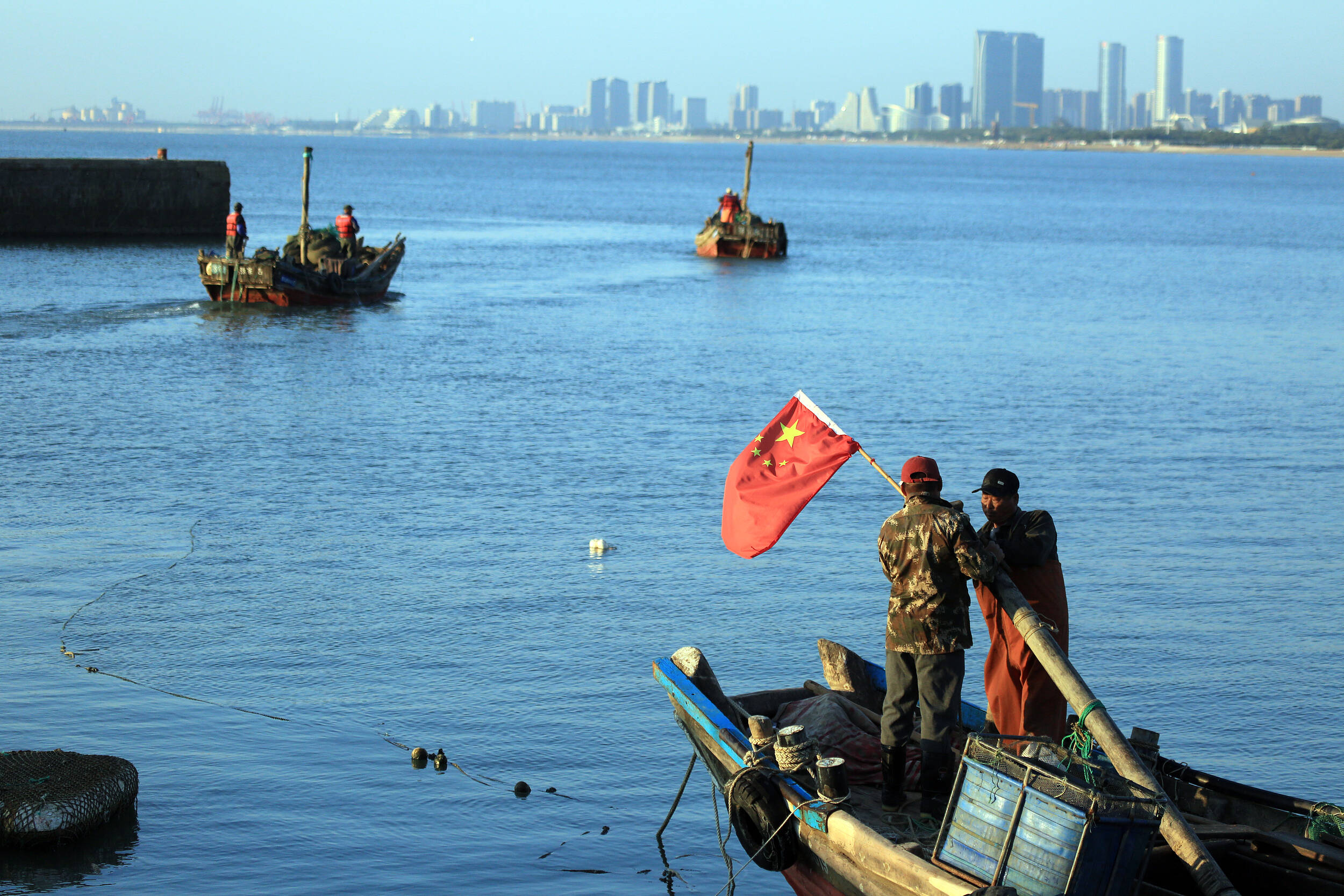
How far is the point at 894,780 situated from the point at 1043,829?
1.15 meters

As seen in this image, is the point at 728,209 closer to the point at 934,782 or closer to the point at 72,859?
the point at 72,859

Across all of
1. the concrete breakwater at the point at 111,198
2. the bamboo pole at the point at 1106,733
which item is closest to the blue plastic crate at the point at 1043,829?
the bamboo pole at the point at 1106,733

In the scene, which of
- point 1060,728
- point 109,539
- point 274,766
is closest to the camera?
point 1060,728

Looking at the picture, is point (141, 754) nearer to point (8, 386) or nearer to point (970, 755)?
point (970, 755)

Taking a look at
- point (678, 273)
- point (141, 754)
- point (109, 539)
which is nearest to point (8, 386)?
point (109, 539)

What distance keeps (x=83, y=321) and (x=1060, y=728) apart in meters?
26.1

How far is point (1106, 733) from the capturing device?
591 cm

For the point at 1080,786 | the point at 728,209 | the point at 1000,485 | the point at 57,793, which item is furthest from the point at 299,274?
the point at 1080,786

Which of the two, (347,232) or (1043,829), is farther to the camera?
(347,232)

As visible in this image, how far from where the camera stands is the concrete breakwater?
47500 millimetres

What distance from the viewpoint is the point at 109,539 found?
41.5 feet

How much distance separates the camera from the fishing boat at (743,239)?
47.8 m

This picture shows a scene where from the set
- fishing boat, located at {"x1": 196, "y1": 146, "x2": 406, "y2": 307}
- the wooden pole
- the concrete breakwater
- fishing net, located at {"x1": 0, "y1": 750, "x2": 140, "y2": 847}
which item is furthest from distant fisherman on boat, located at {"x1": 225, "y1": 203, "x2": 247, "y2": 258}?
the wooden pole

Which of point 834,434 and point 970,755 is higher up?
point 834,434
